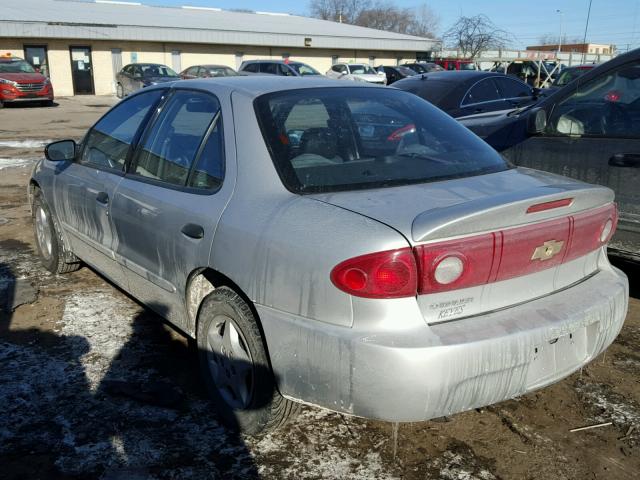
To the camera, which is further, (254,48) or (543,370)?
(254,48)

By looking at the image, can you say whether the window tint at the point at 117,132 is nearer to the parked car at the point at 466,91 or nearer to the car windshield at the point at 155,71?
the parked car at the point at 466,91

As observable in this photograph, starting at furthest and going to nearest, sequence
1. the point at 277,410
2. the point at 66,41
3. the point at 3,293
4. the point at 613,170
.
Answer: the point at 66,41 → the point at 3,293 → the point at 613,170 → the point at 277,410

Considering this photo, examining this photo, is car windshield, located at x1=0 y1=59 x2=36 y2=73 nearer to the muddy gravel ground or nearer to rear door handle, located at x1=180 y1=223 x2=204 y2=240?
the muddy gravel ground

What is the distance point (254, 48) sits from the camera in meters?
37.8

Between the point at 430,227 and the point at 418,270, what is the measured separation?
0.16 m

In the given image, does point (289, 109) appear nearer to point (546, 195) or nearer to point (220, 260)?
point (220, 260)

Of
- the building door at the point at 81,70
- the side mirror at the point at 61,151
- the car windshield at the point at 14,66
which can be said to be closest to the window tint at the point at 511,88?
the side mirror at the point at 61,151

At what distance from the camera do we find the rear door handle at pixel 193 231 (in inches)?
115

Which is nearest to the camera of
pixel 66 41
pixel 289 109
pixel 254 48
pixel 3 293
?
pixel 289 109

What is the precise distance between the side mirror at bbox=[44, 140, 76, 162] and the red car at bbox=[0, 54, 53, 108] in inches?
814

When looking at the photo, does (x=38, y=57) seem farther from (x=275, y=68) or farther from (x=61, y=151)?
(x=61, y=151)

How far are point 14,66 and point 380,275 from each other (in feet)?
85.0

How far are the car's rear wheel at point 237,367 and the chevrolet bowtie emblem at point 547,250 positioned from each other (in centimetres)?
120

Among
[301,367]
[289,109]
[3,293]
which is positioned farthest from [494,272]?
[3,293]
